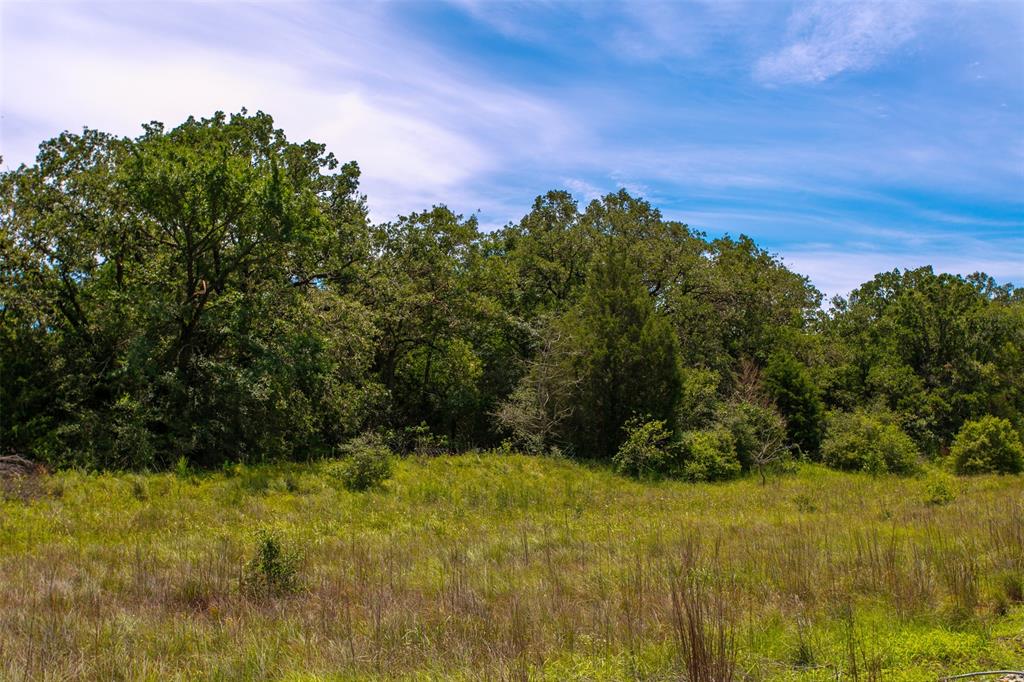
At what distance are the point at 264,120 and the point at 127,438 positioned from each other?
10842mm

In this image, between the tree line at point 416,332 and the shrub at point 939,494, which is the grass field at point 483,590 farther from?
the tree line at point 416,332

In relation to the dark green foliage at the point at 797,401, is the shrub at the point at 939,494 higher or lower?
lower

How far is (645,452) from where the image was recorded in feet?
68.6

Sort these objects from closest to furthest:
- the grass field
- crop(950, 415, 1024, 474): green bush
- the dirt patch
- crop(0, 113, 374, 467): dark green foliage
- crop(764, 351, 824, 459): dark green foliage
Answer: the grass field
the dirt patch
crop(0, 113, 374, 467): dark green foliage
crop(950, 415, 1024, 474): green bush
crop(764, 351, 824, 459): dark green foliage

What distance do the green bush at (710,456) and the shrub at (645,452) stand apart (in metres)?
0.74

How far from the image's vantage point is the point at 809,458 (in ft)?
89.5

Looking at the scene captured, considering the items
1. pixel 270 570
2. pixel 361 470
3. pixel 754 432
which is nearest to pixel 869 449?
pixel 754 432

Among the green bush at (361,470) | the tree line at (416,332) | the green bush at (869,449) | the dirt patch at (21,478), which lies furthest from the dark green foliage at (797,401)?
the dirt patch at (21,478)

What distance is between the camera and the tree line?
16172 millimetres

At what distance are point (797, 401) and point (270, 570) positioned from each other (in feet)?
84.8

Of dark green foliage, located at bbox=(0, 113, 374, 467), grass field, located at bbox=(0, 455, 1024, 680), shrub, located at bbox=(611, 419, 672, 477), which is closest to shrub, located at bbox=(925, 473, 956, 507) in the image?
grass field, located at bbox=(0, 455, 1024, 680)

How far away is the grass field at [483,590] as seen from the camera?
195 inches

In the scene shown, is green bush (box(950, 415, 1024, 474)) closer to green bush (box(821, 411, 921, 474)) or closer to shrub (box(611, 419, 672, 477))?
green bush (box(821, 411, 921, 474))

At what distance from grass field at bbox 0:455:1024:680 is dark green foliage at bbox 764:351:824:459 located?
14507 millimetres
